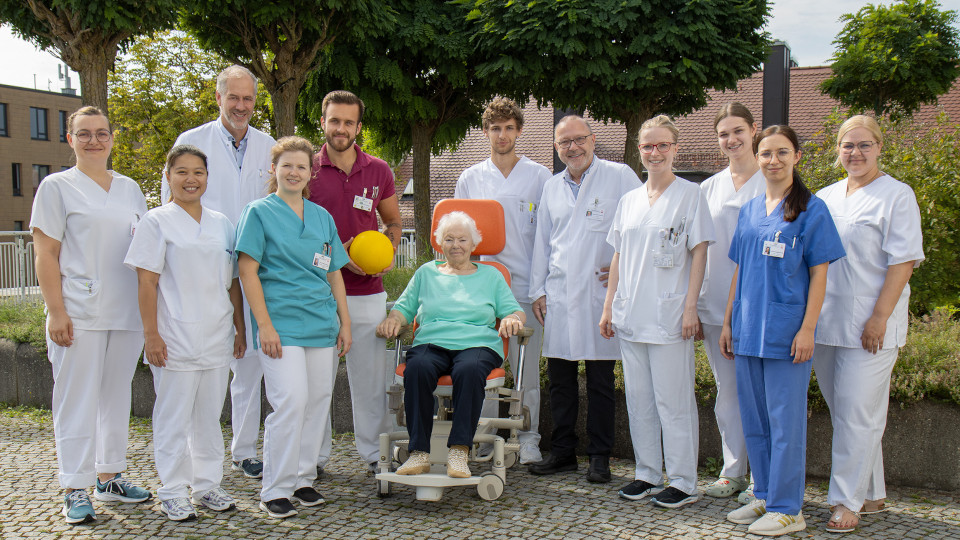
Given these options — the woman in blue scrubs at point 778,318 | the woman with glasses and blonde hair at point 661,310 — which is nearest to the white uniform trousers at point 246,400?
the woman with glasses and blonde hair at point 661,310

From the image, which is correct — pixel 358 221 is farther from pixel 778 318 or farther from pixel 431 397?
pixel 778 318

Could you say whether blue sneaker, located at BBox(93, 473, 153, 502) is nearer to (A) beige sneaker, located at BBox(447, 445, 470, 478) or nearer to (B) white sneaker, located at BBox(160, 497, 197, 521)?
(B) white sneaker, located at BBox(160, 497, 197, 521)

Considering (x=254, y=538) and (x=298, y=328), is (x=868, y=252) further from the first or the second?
(x=254, y=538)

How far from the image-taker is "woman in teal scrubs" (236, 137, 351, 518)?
391cm

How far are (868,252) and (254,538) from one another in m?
3.15

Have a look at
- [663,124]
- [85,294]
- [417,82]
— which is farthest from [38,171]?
[663,124]

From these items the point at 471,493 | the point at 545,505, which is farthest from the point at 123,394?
the point at 545,505

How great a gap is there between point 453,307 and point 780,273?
1721 mm

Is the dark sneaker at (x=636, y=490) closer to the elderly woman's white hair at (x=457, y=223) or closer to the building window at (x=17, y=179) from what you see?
the elderly woman's white hair at (x=457, y=223)

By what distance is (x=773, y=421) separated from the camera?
3.71 m

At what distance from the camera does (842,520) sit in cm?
375

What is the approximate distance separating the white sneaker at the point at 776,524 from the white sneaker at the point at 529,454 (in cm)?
147

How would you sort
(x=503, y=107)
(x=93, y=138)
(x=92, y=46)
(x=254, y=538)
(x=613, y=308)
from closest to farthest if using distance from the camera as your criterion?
(x=254, y=538), (x=93, y=138), (x=613, y=308), (x=503, y=107), (x=92, y=46)

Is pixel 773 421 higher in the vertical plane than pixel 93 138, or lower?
lower
